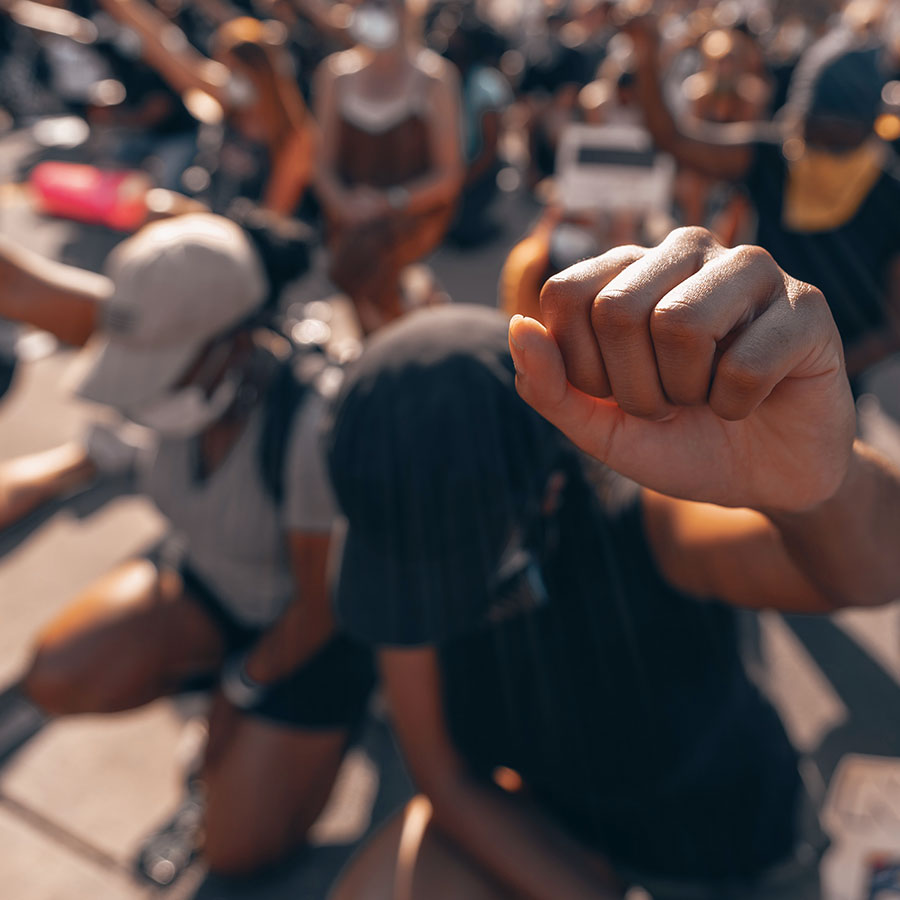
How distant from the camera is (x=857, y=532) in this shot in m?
0.84

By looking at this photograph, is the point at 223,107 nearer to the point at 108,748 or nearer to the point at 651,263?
the point at 108,748

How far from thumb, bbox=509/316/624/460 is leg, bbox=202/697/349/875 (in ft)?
4.55

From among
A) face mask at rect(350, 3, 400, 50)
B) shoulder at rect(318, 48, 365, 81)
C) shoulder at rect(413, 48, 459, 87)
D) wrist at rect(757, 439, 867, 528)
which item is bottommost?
shoulder at rect(413, 48, 459, 87)

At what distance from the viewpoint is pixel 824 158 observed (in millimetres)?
2445

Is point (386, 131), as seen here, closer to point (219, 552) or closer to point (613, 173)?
point (613, 173)

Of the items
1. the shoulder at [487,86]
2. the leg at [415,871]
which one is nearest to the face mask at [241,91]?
the shoulder at [487,86]

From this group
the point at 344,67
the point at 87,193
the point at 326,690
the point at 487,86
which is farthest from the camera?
the point at 87,193

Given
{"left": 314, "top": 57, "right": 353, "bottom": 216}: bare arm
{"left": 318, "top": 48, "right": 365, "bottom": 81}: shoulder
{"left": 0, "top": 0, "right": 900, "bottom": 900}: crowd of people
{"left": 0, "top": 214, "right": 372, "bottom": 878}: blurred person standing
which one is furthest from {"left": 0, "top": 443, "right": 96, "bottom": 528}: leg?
{"left": 318, "top": 48, "right": 365, "bottom": 81}: shoulder

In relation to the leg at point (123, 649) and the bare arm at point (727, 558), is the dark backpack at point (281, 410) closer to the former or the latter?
the leg at point (123, 649)

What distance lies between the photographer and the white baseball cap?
164cm

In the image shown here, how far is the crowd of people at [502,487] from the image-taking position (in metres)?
0.71

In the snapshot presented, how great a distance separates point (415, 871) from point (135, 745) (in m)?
1.21

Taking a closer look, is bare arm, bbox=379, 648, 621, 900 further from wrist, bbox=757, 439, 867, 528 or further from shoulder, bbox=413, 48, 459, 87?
shoulder, bbox=413, 48, 459, 87

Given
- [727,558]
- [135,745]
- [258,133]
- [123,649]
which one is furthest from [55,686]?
[258,133]
